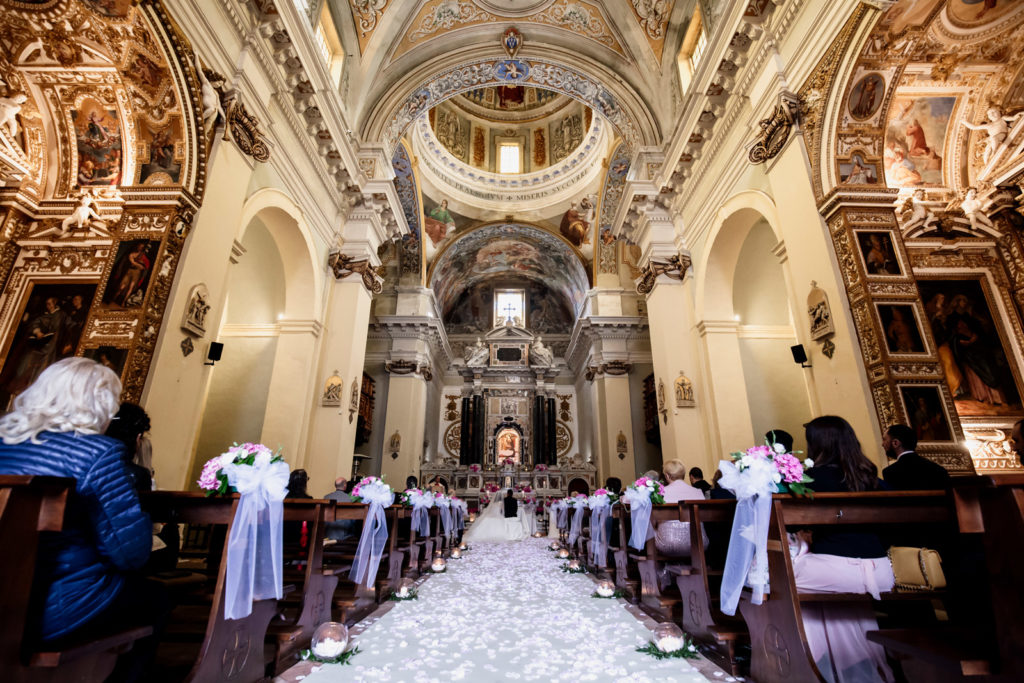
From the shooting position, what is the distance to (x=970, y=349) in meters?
7.68

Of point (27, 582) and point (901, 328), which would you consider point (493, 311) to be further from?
point (27, 582)

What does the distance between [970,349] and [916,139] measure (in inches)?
134

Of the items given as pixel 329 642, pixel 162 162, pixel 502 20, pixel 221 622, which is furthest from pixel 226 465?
pixel 502 20

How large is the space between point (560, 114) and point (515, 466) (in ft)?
45.7

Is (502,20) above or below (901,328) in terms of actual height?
above

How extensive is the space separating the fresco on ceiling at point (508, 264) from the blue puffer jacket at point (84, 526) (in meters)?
16.5

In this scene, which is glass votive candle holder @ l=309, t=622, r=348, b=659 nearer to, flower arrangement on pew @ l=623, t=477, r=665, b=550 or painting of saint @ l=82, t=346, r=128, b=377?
flower arrangement on pew @ l=623, t=477, r=665, b=550

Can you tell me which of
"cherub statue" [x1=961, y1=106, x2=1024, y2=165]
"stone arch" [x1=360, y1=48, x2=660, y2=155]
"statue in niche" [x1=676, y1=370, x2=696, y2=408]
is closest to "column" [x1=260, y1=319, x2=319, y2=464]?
"stone arch" [x1=360, y1=48, x2=660, y2=155]

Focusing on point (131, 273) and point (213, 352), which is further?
point (213, 352)

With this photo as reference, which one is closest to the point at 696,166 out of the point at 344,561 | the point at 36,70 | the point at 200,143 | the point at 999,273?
the point at 999,273

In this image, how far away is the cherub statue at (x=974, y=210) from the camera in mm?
7520

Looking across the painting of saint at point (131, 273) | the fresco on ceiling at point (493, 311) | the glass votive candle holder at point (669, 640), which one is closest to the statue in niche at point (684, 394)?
the glass votive candle holder at point (669, 640)

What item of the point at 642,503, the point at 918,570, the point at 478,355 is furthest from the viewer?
the point at 478,355

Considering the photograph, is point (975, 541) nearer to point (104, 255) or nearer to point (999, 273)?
point (999, 273)
